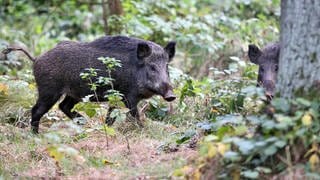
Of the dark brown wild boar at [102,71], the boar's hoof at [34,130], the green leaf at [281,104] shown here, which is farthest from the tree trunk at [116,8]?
the green leaf at [281,104]

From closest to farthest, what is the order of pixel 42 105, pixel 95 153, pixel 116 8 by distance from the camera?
pixel 95 153, pixel 42 105, pixel 116 8

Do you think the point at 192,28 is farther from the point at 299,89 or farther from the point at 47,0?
the point at 299,89

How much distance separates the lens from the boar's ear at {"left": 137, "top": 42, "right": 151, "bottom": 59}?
7.63 metres

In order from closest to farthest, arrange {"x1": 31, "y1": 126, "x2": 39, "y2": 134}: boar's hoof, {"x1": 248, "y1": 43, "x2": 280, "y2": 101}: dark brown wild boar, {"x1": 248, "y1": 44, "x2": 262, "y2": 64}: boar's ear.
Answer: {"x1": 248, "y1": 43, "x2": 280, "y2": 101}: dark brown wild boar → {"x1": 31, "y1": 126, "x2": 39, "y2": 134}: boar's hoof → {"x1": 248, "y1": 44, "x2": 262, "y2": 64}: boar's ear

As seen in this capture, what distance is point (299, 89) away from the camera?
4.91m

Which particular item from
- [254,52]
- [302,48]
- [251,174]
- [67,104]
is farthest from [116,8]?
[251,174]

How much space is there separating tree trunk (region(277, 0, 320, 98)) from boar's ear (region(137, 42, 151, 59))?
2.89m

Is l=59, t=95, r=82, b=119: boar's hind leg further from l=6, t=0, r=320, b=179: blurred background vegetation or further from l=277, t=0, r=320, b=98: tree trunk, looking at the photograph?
l=277, t=0, r=320, b=98: tree trunk

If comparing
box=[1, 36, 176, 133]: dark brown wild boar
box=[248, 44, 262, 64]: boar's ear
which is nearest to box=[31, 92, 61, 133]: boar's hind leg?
box=[1, 36, 176, 133]: dark brown wild boar

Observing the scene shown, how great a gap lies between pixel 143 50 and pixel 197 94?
32.2 inches

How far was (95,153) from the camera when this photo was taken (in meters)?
6.40

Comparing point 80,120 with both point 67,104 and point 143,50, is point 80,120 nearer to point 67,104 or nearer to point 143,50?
point 67,104

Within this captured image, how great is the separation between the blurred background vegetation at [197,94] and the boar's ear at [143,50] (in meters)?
0.61

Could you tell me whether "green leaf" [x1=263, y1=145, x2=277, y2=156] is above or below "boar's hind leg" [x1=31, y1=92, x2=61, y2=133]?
above
